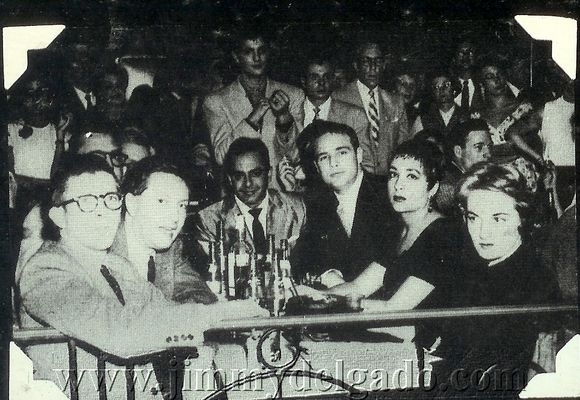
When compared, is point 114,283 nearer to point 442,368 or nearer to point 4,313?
point 4,313

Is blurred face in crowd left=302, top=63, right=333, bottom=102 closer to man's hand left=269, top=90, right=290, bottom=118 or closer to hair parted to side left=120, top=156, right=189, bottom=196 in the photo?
man's hand left=269, top=90, right=290, bottom=118

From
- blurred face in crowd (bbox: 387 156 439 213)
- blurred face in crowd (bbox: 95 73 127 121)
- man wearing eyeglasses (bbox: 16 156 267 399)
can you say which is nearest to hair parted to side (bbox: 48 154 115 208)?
man wearing eyeglasses (bbox: 16 156 267 399)

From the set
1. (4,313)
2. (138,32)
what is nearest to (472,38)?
(138,32)

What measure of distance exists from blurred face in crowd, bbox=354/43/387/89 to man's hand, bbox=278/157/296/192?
28 centimetres

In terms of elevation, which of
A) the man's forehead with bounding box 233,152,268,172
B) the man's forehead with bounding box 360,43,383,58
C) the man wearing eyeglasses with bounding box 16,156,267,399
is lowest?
the man wearing eyeglasses with bounding box 16,156,267,399

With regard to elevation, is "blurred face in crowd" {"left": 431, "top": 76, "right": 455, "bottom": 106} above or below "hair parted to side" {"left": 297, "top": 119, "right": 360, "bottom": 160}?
above

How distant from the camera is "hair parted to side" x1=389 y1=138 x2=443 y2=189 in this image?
176 cm

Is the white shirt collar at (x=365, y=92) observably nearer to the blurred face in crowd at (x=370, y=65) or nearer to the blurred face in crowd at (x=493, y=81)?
the blurred face in crowd at (x=370, y=65)

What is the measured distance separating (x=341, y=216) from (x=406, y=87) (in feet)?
1.19

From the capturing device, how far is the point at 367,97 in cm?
176

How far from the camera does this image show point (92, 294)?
1716 millimetres

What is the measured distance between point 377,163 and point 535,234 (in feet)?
1.44

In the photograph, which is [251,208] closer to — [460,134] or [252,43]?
[252,43]

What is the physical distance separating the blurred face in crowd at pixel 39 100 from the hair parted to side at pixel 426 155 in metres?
0.85
